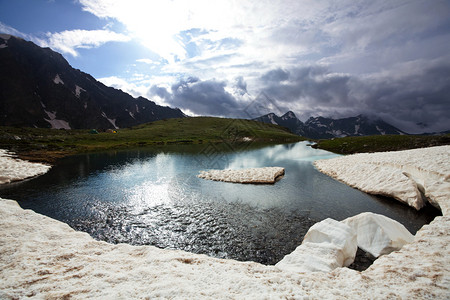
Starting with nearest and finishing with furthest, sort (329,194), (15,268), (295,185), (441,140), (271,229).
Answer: (15,268)
(271,229)
(329,194)
(295,185)
(441,140)

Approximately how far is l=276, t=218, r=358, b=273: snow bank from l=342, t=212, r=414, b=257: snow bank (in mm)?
1225

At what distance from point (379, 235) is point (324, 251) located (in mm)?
4549

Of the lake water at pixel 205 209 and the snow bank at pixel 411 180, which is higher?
the snow bank at pixel 411 180

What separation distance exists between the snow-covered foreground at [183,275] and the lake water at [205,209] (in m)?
5.54

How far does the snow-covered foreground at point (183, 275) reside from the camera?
6.35m

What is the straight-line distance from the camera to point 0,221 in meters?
11.6

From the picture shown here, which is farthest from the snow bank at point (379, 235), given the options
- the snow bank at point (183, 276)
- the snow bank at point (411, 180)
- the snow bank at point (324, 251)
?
the snow bank at point (411, 180)

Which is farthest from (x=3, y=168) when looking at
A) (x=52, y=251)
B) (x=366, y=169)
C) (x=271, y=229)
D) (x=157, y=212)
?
(x=366, y=169)

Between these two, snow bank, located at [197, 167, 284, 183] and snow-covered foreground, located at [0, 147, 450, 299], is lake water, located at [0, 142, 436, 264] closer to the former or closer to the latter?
snow bank, located at [197, 167, 284, 183]

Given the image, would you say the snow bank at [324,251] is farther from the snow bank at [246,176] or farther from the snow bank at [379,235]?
the snow bank at [246,176]

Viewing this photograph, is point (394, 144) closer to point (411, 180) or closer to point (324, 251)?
point (411, 180)

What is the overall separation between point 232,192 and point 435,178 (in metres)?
22.1

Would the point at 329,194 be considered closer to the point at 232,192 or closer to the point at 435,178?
the point at 435,178

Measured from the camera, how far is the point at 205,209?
71.4ft
